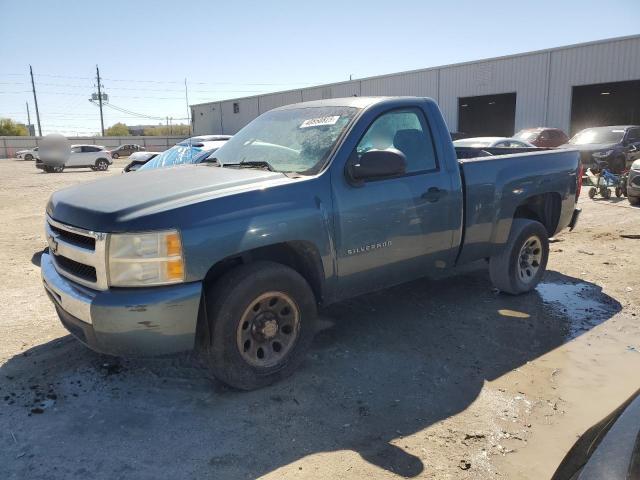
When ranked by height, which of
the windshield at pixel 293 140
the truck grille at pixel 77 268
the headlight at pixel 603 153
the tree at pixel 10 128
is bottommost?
the truck grille at pixel 77 268

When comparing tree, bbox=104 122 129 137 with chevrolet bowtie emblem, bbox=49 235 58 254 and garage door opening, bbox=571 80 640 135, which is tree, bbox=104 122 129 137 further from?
chevrolet bowtie emblem, bbox=49 235 58 254

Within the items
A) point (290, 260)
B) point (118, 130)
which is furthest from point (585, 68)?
point (118, 130)

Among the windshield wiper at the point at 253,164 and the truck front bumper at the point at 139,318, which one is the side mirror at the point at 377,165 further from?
the truck front bumper at the point at 139,318

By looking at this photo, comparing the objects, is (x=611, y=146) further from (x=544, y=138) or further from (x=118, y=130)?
(x=118, y=130)

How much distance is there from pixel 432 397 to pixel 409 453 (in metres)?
0.67

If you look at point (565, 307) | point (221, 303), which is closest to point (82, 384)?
point (221, 303)

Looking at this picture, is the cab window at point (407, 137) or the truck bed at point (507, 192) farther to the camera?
the truck bed at point (507, 192)

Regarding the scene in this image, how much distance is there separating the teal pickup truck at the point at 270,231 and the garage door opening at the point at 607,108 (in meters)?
31.1

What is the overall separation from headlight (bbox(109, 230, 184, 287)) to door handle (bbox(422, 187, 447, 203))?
2.10m

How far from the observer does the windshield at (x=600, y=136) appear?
56.2 ft

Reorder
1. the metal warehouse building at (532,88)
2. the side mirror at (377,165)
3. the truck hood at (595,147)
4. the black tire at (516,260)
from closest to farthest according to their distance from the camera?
the side mirror at (377,165)
the black tire at (516,260)
the truck hood at (595,147)
the metal warehouse building at (532,88)

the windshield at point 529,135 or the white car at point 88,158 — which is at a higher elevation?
the windshield at point 529,135

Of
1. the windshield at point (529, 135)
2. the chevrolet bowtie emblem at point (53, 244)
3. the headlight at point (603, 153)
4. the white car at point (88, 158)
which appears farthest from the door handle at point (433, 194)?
the white car at point (88, 158)

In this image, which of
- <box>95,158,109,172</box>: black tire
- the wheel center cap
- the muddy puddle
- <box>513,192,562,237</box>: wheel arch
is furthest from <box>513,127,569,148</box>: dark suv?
<box>95,158,109,172</box>: black tire
